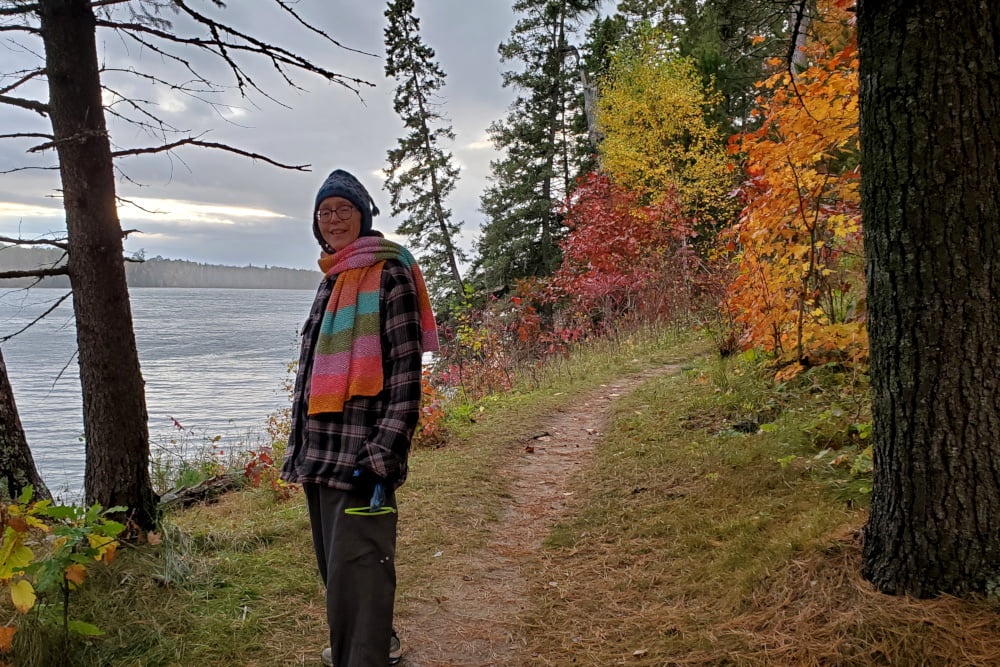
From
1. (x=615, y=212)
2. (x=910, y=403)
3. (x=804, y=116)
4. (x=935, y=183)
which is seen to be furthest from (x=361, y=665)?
(x=615, y=212)

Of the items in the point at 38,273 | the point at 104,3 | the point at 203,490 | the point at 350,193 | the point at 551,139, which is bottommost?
the point at 203,490

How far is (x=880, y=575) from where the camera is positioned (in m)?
2.21

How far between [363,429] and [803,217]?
364cm

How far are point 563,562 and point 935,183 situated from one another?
271 cm

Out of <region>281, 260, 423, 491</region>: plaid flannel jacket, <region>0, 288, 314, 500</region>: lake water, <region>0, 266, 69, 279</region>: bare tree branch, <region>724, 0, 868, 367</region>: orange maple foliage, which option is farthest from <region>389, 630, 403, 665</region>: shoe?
<region>724, 0, 868, 367</region>: orange maple foliage

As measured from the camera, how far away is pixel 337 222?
2.45m

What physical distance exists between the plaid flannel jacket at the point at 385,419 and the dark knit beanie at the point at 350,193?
269 millimetres

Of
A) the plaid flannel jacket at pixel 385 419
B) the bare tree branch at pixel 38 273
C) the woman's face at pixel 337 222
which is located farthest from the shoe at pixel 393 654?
the bare tree branch at pixel 38 273

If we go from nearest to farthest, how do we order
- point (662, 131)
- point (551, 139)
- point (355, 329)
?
point (355, 329) < point (662, 131) < point (551, 139)

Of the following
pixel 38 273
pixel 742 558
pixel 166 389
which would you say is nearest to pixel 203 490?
pixel 38 273

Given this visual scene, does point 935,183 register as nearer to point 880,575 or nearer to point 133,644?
point 880,575

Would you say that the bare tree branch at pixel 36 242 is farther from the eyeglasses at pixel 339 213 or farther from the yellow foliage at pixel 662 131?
the yellow foliage at pixel 662 131

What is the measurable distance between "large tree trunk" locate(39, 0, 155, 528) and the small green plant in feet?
1.89

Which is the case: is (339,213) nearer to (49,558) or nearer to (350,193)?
(350,193)
